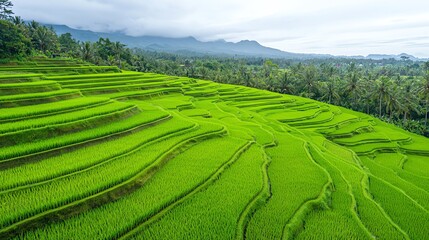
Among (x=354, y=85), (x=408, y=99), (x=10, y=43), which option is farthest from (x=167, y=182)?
(x=354, y=85)

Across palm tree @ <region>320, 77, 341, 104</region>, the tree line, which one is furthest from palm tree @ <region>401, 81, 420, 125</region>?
palm tree @ <region>320, 77, 341, 104</region>

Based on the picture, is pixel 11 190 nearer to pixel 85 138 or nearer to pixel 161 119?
pixel 85 138

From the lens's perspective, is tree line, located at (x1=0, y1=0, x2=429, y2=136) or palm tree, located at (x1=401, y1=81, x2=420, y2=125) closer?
tree line, located at (x1=0, y1=0, x2=429, y2=136)

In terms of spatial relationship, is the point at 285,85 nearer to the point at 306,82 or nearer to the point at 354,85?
the point at 306,82

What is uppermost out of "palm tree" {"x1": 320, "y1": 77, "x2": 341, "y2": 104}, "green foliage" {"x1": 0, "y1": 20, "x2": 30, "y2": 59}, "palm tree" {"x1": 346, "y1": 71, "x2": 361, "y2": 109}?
"green foliage" {"x1": 0, "y1": 20, "x2": 30, "y2": 59}

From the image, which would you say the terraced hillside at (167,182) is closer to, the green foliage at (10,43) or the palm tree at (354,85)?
the green foliage at (10,43)

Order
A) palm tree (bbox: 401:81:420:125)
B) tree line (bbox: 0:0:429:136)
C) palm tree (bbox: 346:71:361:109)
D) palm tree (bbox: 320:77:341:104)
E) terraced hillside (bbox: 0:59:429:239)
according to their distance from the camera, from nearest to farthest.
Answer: terraced hillside (bbox: 0:59:429:239) → tree line (bbox: 0:0:429:136) → palm tree (bbox: 401:81:420:125) → palm tree (bbox: 346:71:361:109) → palm tree (bbox: 320:77:341:104)

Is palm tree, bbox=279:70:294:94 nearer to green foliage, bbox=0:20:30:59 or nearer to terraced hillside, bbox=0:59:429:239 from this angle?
terraced hillside, bbox=0:59:429:239

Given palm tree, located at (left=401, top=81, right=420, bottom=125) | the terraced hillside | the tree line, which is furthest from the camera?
palm tree, located at (left=401, top=81, right=420, bottom=125)

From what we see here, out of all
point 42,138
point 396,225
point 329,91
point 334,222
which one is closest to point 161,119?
point 42,138
